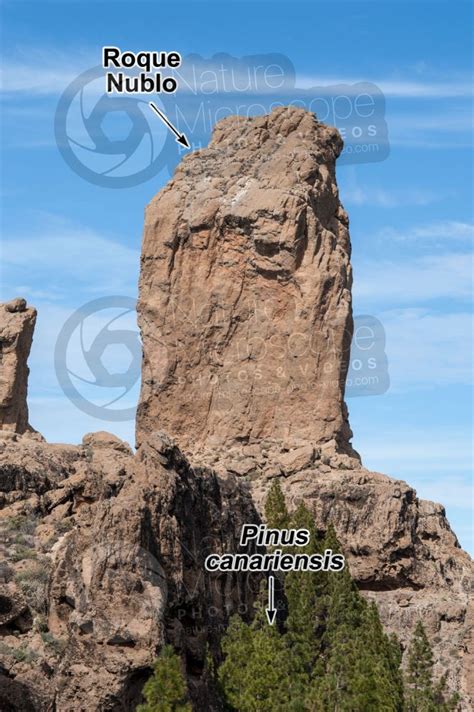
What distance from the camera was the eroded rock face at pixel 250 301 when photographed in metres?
96.4

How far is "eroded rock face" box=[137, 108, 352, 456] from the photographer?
96438 mm

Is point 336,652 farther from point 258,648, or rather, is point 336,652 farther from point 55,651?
point 55,651

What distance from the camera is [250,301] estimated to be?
97.6 metres

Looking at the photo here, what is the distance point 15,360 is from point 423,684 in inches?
849

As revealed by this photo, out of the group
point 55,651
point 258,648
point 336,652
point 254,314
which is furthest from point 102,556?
point 254,314

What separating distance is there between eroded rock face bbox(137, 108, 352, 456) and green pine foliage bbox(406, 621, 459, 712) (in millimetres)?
14162

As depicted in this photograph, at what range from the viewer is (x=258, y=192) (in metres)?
97.4

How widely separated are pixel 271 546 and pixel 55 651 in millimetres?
28050

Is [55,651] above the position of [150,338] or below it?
below

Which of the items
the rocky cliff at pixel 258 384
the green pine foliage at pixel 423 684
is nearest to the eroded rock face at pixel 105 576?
the rocky cliff at pixel 258 384

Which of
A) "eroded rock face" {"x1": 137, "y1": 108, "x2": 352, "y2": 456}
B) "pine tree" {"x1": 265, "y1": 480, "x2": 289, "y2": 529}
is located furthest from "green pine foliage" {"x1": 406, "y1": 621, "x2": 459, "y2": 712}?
"eroded rock face" {"x1": 137, "y1": 108, "x2": 352, "y2": 456}

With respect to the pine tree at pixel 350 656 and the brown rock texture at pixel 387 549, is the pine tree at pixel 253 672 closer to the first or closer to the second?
the pine tree at pixel 350 656

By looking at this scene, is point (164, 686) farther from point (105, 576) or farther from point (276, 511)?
point (276, 511)

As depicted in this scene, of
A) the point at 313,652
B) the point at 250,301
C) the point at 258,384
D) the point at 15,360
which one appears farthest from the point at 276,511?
the point at 250,301
